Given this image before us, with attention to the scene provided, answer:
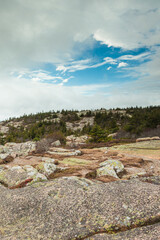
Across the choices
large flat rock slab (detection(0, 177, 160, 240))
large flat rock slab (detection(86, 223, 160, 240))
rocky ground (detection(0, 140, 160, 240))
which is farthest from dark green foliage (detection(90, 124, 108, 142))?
large flat rock slab (detection(86, 223, 160, 240))

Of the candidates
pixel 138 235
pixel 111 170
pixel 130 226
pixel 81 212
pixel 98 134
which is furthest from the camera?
pixel 98 134

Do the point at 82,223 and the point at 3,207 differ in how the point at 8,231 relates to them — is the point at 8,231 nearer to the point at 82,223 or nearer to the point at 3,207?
the point at 3,207

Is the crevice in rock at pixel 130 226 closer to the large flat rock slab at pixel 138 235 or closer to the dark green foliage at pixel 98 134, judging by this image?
the large flat rock slab at pixel 138 235

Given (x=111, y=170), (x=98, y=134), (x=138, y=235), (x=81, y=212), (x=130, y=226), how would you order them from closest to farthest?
(x=138, y=235)
(x=130, y=226)
(x=81, y=212)
(x=111, y=170)
(x=98, y=134)

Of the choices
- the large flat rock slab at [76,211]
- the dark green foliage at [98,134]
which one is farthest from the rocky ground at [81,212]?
the dark green foliage at [98,134]

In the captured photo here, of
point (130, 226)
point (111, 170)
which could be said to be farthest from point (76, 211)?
point (111, 170)

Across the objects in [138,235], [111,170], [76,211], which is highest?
[138,235]

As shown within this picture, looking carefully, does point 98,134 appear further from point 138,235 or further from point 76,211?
point 138,235

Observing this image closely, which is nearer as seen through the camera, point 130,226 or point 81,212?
point 130,226

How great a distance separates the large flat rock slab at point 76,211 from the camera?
5.69 meters

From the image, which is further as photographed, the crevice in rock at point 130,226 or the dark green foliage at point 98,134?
the dark green foliage at point 98,134

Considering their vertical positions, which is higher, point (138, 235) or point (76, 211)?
point (138, 235)

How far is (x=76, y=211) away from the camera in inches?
262

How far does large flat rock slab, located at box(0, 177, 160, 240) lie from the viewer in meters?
5.69
